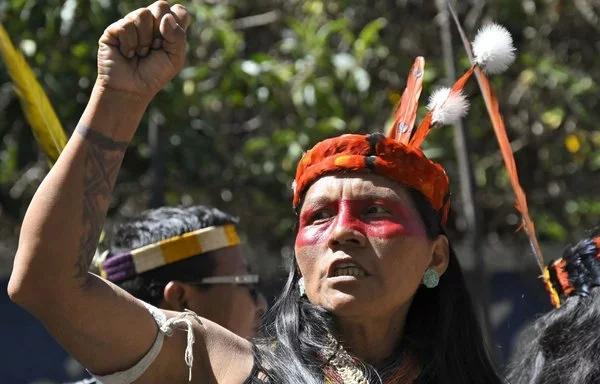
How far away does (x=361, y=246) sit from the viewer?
253 centimetres

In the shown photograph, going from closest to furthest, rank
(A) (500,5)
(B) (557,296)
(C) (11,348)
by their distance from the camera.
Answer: (B) (557,296), (C) (11,348), (A) (500,5)

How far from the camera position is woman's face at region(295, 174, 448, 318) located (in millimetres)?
2500

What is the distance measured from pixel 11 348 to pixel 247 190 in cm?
132

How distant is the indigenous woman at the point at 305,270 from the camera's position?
2121 mm

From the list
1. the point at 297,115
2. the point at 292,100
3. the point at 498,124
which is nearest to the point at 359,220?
the point at 498,124

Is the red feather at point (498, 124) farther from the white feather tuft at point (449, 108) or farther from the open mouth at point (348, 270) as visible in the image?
the open mouth at point (348, 270)

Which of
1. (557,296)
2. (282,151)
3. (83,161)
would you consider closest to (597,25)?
(282,151)

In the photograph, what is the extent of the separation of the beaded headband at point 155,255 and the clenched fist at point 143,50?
128cm

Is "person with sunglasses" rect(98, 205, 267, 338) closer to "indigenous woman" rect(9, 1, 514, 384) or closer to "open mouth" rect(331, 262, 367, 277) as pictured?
"indigenous woman" rect(9, 1, 514, 384)

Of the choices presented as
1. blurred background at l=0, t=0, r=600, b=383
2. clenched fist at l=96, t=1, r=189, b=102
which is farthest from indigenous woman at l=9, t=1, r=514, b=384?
blurred background at l=0, t=0, r=600, b=383

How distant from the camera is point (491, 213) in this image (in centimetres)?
629

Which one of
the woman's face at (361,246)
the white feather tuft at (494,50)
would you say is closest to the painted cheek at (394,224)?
the woman's face at (361,246)

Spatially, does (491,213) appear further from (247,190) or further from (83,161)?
(83,161)

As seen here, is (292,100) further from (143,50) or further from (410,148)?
(143,50)
